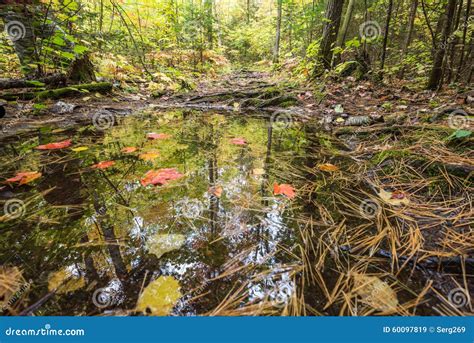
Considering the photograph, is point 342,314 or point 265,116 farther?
point 265,116

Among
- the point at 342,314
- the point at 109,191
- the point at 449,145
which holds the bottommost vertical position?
the point at 342,314

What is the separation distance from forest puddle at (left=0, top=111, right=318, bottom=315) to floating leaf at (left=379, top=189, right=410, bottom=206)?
59 centimetres

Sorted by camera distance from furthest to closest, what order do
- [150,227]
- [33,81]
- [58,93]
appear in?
1. [58,93]
2. [33,81]
3. [150,227]

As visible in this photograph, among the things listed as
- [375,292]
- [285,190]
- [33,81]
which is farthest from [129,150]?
[33,81]

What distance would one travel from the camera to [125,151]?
7.64ft

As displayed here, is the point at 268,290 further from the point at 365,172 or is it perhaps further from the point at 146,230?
the point at 365,172

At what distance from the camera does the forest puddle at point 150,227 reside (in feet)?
3.03

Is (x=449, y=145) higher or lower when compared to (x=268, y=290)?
higher

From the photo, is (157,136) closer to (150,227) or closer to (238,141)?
(238,141)

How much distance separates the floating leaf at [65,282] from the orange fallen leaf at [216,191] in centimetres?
84

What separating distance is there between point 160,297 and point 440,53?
5.21m

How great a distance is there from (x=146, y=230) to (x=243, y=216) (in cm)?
53

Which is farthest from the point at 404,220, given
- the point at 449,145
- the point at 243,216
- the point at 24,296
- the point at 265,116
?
the point at 265,116

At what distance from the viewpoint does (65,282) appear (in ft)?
3.09
